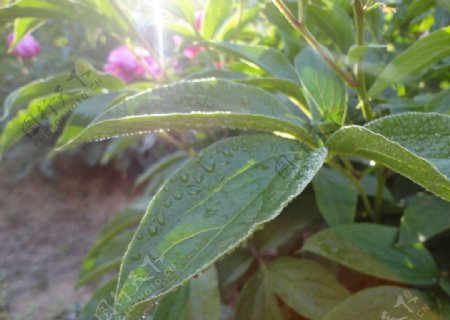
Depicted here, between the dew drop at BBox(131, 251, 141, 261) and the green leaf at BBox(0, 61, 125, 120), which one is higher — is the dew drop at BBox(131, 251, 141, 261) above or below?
below

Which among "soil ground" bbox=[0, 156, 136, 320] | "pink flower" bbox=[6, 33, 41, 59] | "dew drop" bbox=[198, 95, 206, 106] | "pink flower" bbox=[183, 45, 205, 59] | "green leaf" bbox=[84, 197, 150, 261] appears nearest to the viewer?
"dew drop" bbox=[198, 95, 206, 106]

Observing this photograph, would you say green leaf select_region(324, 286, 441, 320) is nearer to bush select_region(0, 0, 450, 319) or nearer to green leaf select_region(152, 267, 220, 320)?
bush select_region(0, 0, 450, 319)

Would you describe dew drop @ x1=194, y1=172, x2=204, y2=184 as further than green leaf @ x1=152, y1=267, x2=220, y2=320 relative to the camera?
No

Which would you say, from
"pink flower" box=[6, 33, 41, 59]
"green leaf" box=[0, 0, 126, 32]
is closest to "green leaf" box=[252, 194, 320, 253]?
"green leaf" box=[0, 0, 126, 32]

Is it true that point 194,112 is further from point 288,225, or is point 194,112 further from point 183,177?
point 288,225

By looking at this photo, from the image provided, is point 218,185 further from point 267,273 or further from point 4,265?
point 4,265

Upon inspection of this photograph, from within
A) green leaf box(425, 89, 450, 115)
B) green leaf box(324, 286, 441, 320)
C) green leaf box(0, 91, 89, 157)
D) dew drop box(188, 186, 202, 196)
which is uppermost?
green leaf box(0, 91, 89, 157)

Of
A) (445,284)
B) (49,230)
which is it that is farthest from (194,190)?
(49,230)
